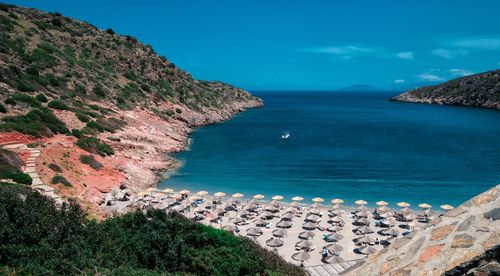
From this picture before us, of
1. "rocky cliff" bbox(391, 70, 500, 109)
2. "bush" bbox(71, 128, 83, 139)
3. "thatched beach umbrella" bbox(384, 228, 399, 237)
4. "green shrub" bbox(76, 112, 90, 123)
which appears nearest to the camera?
"thatched beach umbrella" bbox(384, 228, 399, 237)

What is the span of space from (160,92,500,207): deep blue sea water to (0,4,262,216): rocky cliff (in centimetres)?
577

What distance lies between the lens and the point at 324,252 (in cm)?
2448

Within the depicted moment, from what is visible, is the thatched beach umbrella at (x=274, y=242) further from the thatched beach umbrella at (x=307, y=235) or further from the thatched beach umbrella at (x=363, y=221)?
the thatched beach umbrella at (x=363, y=221)

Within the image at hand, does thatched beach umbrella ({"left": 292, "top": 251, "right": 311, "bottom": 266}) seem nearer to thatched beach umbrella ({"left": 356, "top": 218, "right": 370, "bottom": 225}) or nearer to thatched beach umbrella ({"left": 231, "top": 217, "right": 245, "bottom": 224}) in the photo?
thatched beach umbrella ({"left": 231, "top": 217, "right": 245, "bottom": 224})

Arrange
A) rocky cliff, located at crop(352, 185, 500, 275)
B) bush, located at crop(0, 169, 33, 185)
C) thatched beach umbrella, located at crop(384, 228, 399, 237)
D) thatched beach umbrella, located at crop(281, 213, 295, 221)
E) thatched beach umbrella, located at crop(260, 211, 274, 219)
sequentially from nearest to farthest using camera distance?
rocky cliff, located at crop(352, 185, 500, 275), bush, located at crop(0, 169, 33, 185), thatched beach umbrella, located at crop(384, 228, 399, 237), thatched beach umbrella, located at crop(281, 213, 295, 221), thatched beach umbrella, located at crop(260, 211, 274, 219)

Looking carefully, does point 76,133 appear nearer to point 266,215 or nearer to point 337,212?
point 266,215

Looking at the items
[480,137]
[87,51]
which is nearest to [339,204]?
[480,137]

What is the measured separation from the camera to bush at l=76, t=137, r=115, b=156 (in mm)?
39888

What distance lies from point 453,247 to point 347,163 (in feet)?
170

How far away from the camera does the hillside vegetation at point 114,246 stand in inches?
402

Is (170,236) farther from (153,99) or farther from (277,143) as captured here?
(153,99)

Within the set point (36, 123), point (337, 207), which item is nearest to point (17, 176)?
point (36, 123)

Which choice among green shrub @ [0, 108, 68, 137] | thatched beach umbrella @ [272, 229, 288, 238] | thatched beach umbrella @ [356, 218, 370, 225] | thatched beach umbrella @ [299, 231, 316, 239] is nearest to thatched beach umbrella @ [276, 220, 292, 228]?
thatched beach umbrella @ [272, 229, 288, 238]

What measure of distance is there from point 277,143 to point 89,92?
110 feet
